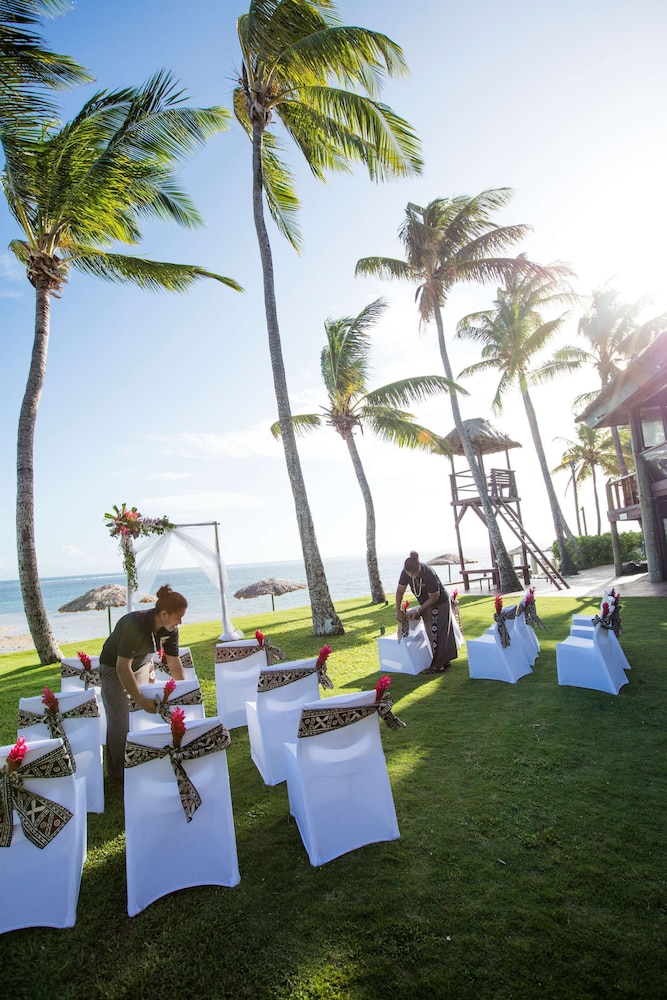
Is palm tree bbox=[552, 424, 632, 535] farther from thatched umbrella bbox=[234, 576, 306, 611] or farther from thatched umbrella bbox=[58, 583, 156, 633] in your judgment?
thatched umbrella bbox=[58, 583, 156, 633]

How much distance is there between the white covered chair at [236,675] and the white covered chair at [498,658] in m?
2.53

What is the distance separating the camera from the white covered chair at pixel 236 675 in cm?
509

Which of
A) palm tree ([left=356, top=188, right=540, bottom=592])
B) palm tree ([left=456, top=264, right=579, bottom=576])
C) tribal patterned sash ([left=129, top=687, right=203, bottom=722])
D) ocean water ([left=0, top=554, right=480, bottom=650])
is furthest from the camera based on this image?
ocean water ([left=0, top=554, right=480, bottom=650])

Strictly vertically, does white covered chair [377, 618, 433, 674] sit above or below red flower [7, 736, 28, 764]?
below

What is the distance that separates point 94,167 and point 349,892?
36.5 ft

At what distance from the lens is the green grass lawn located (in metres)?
2.04

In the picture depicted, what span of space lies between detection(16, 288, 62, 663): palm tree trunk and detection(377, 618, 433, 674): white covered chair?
6.47m

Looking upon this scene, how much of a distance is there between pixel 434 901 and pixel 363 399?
1371 centimetres

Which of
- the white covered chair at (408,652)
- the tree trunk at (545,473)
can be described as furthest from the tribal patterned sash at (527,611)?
the tree trunk at (545,473)

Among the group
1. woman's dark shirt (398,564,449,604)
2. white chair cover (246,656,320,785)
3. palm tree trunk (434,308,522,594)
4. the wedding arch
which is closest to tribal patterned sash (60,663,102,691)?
white chair cover (246,656,320,785)

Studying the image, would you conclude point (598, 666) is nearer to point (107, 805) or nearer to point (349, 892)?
point (349, 892)

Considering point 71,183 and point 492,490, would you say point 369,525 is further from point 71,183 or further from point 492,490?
point 71,183

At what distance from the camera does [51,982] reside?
2.15 meters

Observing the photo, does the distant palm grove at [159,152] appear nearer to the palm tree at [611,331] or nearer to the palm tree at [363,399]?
the palm tree at [363,399]
